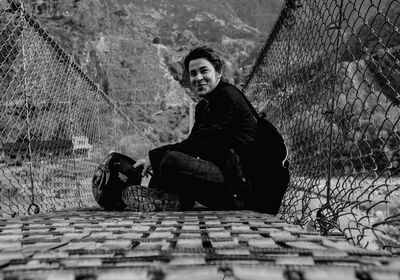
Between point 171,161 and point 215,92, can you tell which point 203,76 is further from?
point 171,161

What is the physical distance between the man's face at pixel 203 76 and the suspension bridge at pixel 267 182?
61 centimetres

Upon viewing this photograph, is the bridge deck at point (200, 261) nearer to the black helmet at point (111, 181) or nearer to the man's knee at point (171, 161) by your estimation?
the man's knee at point (171, 161)

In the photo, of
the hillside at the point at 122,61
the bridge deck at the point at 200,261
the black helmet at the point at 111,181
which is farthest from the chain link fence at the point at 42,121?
the hillside at the point at 122,61

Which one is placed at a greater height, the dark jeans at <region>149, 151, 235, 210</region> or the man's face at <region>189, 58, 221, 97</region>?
the man's face at <region>189, 58, 221, 97</region>

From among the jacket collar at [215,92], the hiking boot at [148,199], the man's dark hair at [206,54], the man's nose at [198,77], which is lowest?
the hiking boot at [148,199]

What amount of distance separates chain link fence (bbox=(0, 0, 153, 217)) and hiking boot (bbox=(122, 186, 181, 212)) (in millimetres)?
732

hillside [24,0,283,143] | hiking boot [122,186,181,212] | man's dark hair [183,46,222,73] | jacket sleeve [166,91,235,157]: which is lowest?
hiking boot [122,186,181,212]

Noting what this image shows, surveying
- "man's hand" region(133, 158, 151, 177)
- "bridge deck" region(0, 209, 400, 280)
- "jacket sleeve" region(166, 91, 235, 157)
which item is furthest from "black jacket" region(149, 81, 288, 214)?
"bridge deck" region(0, 209, 400, 280)

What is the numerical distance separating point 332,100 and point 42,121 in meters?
2.45

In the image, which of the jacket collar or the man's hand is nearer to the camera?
the jacket collar

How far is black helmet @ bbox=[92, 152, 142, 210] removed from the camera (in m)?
2.23

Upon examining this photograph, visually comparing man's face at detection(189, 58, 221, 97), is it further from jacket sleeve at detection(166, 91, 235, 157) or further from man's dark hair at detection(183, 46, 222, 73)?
jacket sleeve at detection(166, 91, 235, 157)

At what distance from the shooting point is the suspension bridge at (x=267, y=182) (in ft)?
1.88

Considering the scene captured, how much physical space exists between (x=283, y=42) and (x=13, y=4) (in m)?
1.95
